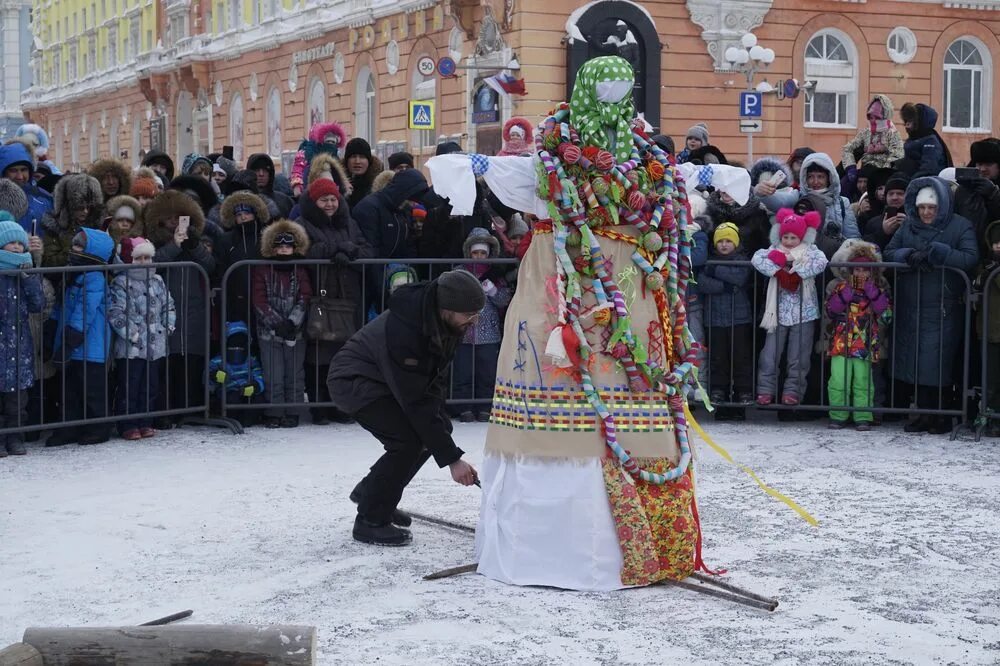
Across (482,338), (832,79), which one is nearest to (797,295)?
(482,338)

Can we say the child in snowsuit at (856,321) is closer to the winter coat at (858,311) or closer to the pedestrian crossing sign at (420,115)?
the winter coat at (858,311)

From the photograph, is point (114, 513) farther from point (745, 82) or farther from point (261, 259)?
point (745, 82)

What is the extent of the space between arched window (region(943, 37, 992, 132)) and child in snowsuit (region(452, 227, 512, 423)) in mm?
20111

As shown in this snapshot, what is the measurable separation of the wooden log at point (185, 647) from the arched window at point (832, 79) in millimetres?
25028

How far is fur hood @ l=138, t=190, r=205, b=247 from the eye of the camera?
10.9 metres

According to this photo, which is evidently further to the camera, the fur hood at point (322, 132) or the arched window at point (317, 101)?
the arched window at point (317, 101)

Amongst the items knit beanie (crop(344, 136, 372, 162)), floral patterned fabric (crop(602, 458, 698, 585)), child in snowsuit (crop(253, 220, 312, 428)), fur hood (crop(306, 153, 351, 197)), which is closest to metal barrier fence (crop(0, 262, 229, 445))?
child in snowsuit (crop(253, 220, 312, 428))

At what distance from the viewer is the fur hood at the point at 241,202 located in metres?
11.4

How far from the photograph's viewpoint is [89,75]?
58.9 m

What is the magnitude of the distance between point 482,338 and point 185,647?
6881mm

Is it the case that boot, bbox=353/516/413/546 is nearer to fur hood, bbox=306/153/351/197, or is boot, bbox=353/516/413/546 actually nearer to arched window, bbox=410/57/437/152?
fur hood, bbox=306/153/351/197

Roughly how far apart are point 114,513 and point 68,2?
59.9 metres

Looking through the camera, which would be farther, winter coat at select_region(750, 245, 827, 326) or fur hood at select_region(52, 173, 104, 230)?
winter coat at select_region(750, 245, 827, 326)

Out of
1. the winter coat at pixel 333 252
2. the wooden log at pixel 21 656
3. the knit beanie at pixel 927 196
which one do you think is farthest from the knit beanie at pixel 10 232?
the knit beanie at pixel 927 196
